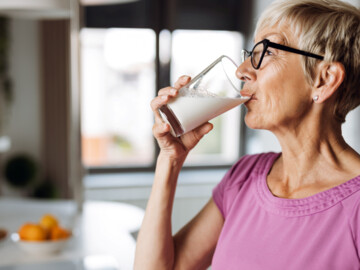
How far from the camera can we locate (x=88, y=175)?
3939mm

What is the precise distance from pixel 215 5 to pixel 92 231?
8.37ft

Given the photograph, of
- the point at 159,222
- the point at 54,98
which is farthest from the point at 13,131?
the point at 159,222

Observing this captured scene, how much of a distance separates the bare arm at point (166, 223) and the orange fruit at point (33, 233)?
57 centimetres

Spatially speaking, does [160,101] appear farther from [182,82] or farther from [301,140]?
[301,140]

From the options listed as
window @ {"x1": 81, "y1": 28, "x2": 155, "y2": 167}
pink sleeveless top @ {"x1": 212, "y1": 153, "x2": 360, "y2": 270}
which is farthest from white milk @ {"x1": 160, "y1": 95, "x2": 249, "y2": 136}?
window @ {"x1": 81, "y1": 28, "x2": 155, "y2": 167}

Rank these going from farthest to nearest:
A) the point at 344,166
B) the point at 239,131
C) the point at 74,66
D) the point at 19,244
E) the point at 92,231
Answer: the point at 239,131 < the point at 74,66 < the point at 92,231 < the point at 19,244 < the point at 344,166

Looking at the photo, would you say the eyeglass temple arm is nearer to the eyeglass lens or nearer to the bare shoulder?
the eyeglass lens

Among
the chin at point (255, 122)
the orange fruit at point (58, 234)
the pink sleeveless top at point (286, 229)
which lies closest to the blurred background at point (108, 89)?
the orange fruit at point (58, 234)

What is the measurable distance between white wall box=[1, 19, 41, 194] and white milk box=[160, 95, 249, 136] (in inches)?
113

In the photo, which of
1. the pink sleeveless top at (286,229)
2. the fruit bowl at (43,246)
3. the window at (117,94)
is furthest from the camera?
the window at (117,94)

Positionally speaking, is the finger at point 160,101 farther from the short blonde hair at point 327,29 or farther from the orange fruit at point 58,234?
the orange fruit at point 58,234

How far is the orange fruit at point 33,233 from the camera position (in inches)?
65.7

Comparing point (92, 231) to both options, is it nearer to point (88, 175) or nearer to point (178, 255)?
point (178, 255)

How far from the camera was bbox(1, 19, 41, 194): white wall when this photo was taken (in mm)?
3617
